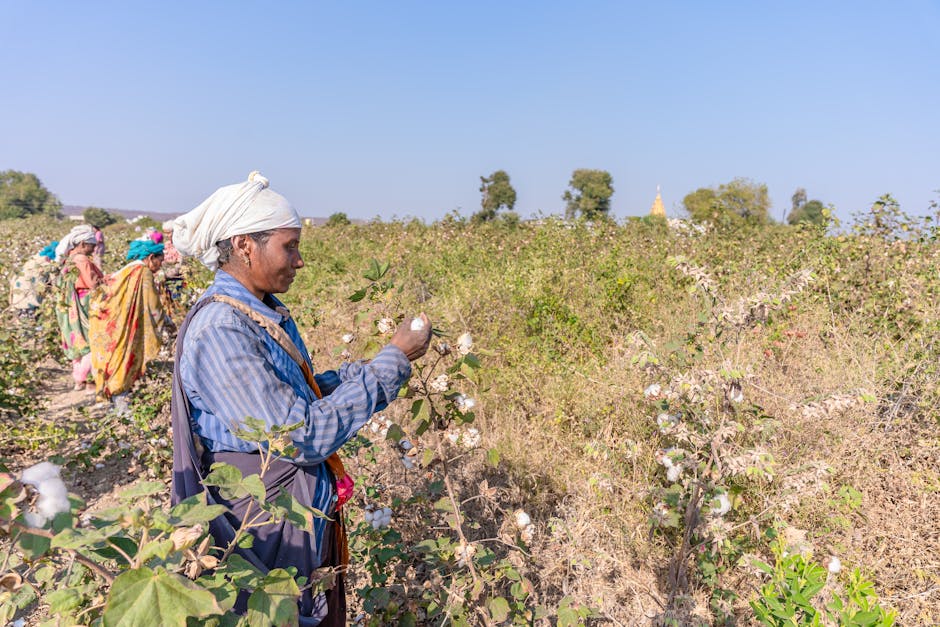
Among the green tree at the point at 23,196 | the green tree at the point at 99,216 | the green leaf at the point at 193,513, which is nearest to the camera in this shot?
the green leaf at the point at 193,513

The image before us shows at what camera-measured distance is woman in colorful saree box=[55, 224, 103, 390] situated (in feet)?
16.2

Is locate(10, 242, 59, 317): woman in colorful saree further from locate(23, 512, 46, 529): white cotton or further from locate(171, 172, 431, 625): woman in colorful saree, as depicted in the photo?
locate(23, 512, 46, 529): white cotton

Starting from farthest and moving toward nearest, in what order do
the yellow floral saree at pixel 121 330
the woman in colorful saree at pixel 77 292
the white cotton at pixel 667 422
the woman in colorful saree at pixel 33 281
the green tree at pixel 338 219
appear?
the green tree at pixel 338 219 → the woman in colorful saree at pixel 33 281 → the woman in colorful saree at pixel 77 292 → the yellow floral saree at pixel 121 330 → the white cotton at pixel 667 422

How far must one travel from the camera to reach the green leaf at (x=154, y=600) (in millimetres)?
679

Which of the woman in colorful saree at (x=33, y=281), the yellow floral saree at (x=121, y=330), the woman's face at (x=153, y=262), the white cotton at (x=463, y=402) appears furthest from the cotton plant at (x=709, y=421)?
the woman in colorful saree at (x=33, y=281)

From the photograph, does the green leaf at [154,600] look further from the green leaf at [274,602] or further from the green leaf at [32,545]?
the green leaf at [274,602]

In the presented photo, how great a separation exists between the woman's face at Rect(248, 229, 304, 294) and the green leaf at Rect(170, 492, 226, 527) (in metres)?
0.70

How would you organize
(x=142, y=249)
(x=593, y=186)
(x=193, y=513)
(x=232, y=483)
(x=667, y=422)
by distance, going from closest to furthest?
1. (x=193, y=513)
2. (x=232, y=483)
3. (x=667, y=422)
4. (x=142, y=249)
5. (x=593, y=186)

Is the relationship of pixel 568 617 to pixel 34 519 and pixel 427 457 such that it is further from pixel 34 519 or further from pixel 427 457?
pixel 34 519

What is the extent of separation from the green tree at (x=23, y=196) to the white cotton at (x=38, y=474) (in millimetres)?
39006

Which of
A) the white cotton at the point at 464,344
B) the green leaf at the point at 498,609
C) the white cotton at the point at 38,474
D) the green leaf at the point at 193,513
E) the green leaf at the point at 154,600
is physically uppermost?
the white cotton at the point at 464,344

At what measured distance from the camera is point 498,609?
1620 millimetres

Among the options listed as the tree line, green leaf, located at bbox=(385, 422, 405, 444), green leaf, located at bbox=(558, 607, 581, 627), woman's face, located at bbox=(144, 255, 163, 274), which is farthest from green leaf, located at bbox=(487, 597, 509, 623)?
the tree line

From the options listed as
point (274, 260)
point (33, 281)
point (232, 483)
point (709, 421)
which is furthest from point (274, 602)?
point (33, 281)
